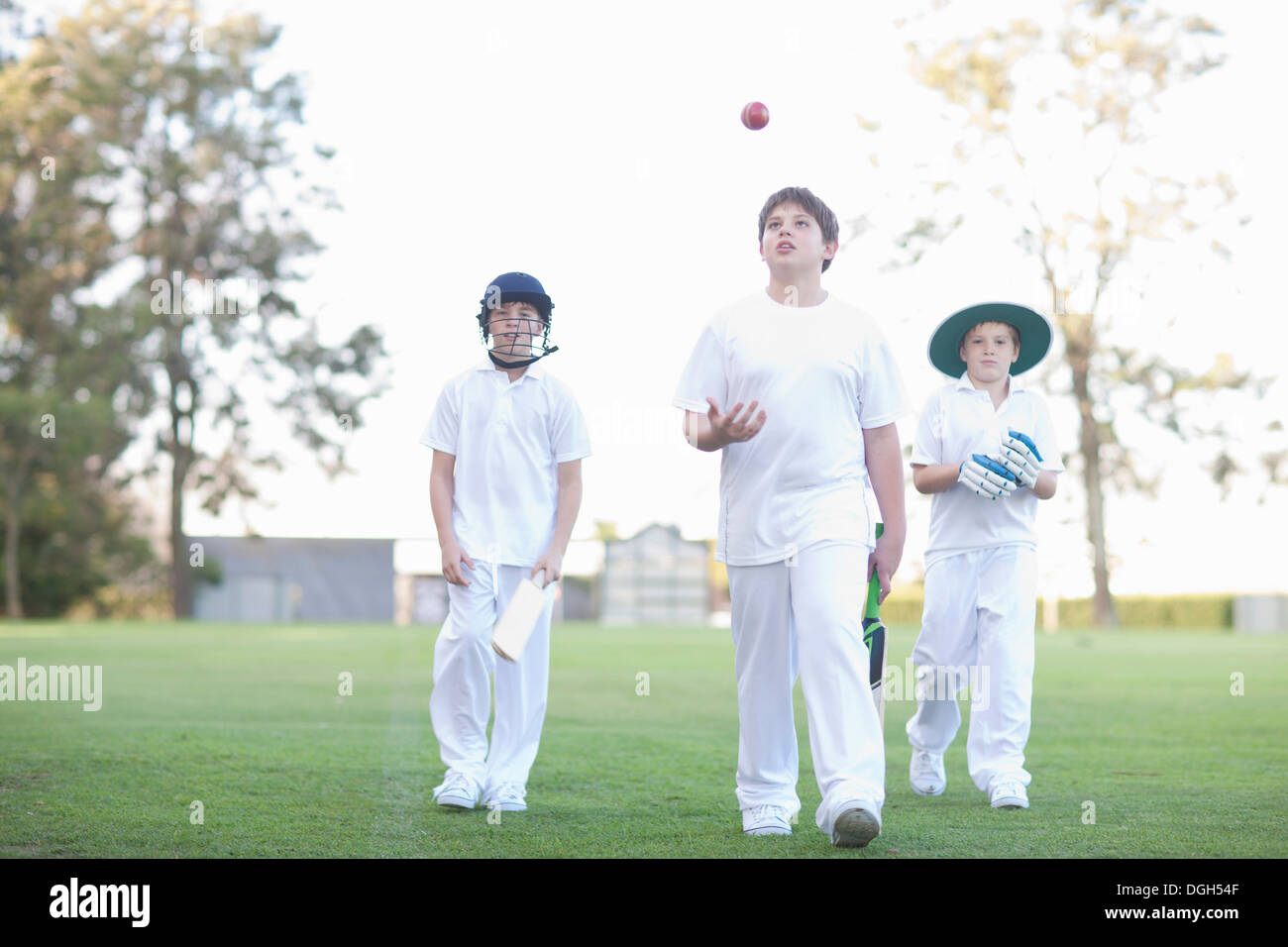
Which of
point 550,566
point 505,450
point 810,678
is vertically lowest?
→ point 810,678

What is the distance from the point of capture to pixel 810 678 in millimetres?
4621

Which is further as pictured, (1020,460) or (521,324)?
(1020,460)

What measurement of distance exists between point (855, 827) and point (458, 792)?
1.70 m

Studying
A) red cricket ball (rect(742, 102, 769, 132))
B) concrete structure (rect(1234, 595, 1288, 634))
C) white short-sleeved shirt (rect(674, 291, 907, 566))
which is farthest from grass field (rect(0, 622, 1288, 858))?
concrete structure (rect(1234, 595, 1288, 634))

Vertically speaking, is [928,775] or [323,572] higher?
[928,775]

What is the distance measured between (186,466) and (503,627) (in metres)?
35.5

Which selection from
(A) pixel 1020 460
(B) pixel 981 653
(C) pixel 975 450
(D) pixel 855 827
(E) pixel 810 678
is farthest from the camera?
(C) pixel 975 450

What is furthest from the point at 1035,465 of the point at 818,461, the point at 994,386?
the point at 818,461

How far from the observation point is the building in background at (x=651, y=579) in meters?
46.9

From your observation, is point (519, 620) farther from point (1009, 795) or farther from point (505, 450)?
point (1009, 795)

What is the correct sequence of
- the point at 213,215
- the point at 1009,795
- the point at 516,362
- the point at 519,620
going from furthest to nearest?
the point at 213,215
the point at 516,362
the point at 1009,795
the point at 519,620

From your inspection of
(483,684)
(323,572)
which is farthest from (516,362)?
(323,572)
